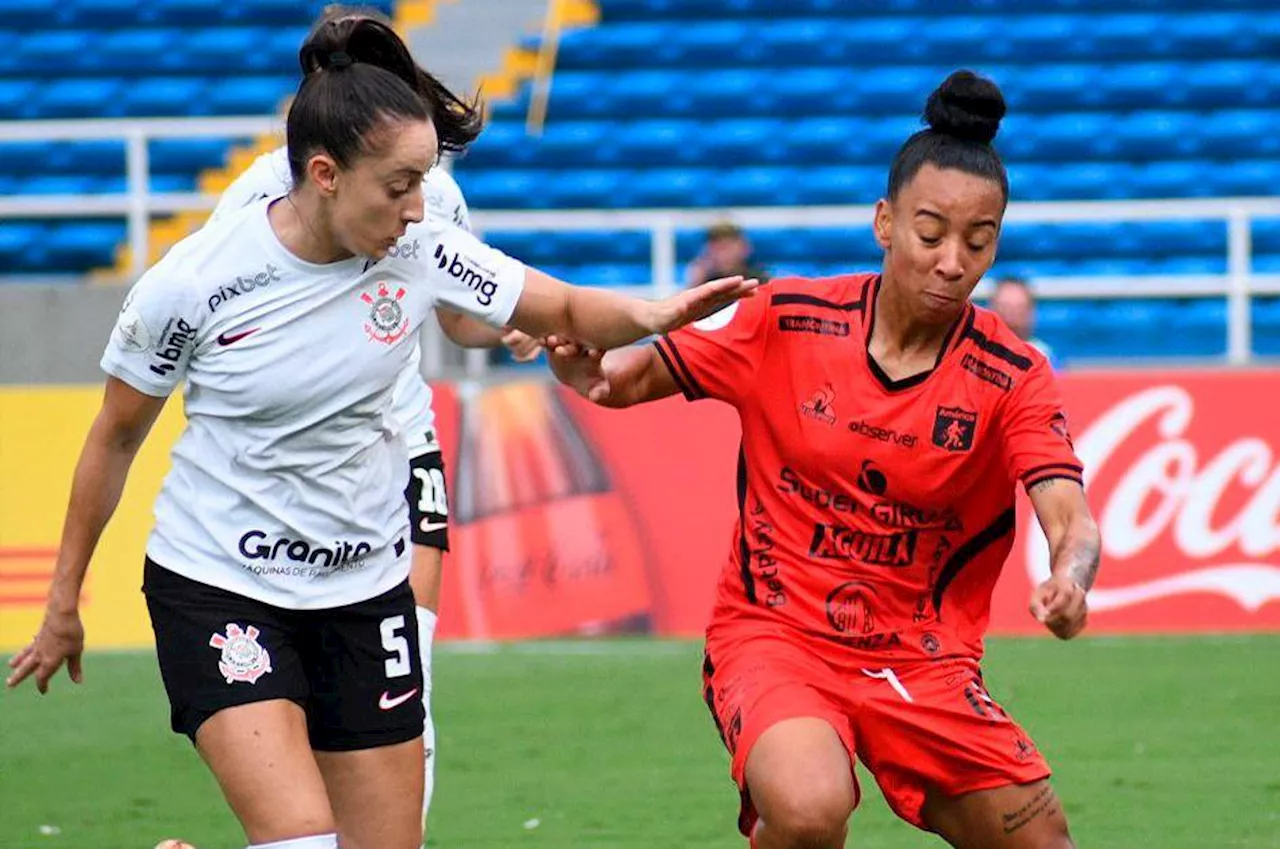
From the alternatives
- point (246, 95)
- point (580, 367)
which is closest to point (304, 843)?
point (580, 367)

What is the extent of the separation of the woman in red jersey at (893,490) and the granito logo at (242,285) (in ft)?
2.20

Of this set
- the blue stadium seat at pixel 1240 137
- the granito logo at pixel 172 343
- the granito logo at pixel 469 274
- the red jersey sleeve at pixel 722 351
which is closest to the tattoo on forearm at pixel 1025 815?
the red jersey sleeve at pixel 722 351

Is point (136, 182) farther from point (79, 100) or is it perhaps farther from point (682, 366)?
point (682, 366)

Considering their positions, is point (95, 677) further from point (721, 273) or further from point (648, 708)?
point (721, 273)

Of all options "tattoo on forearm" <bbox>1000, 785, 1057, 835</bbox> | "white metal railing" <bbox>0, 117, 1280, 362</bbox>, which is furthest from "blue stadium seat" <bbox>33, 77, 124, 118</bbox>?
"tattoo on forearm" <bbox>1000, 785, 1057, 835</bbox>

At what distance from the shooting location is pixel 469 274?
15.5 ft

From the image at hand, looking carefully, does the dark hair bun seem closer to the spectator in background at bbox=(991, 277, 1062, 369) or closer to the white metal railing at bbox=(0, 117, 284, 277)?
the spectator in background at bbox=(991, 277, 1062, 369)

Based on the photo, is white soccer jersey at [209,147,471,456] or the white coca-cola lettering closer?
white soccer jersey at [209,147,471,456]

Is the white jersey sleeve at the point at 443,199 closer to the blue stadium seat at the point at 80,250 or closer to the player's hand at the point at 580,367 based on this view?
the player's hand at the point at 580,367

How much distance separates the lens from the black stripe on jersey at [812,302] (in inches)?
194

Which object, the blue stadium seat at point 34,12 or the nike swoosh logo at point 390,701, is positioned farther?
the blue stadium seat at point 34,12

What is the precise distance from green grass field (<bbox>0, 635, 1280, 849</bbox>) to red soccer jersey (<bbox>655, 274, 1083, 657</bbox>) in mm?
1960

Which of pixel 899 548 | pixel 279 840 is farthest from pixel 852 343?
→ pixel 279 840

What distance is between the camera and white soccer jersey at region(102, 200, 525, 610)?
176 inches
